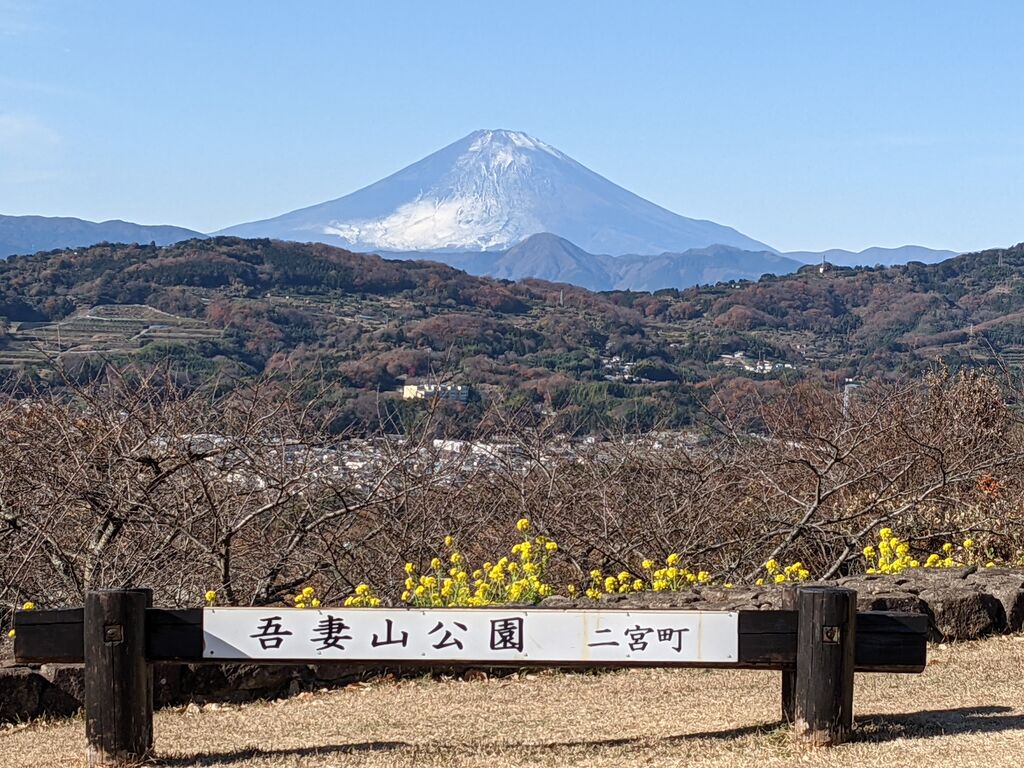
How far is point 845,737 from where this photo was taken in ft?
20.4

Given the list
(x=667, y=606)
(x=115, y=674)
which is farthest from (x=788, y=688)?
(x=115, y=674)

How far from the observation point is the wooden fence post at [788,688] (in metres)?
6.30

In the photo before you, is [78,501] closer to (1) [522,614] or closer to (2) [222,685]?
(2) [222,685]

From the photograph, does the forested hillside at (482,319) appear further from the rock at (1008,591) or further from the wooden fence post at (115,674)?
the wooden fence post at (115,674)

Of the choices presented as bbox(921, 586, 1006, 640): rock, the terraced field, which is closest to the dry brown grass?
bbox(921, 586, 1006, 640): rock

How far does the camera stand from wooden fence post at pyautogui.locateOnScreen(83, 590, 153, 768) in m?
6.15

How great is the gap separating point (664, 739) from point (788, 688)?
0.62 metres

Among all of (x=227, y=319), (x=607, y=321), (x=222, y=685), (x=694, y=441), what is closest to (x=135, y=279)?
(x=227, y=319)

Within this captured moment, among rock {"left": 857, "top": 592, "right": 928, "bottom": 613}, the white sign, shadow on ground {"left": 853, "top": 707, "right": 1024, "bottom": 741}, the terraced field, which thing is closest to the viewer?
the white sign

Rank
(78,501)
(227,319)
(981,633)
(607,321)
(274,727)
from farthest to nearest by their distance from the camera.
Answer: (607,321) → (227,319) → (78,501) → (981,633) → (274,727)

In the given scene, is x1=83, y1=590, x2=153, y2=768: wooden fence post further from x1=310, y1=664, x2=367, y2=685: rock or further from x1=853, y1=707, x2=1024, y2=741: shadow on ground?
x1=853, y1=707, x2=1024, y2=741: shadow on ground

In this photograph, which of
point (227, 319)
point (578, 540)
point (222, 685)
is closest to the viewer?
point (222, 685)

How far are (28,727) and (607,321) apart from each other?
5832 centimetres

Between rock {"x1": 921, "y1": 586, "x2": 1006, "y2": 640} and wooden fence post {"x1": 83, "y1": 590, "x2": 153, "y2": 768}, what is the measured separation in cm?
507
